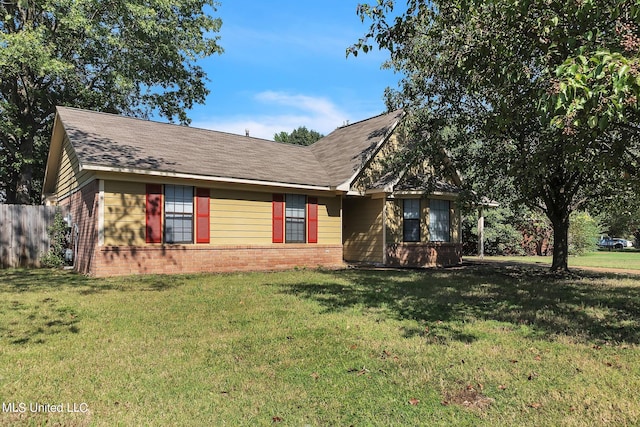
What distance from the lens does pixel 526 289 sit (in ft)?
35.0

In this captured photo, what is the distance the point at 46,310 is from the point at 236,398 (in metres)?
5.53

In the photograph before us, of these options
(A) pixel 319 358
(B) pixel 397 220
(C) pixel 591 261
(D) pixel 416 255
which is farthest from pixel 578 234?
(A) pixel 319 358

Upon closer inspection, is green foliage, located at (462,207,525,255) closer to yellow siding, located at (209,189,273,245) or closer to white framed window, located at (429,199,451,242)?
white framed window, located at (429,199,451,242)

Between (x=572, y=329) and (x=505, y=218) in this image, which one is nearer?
(x=572, y=329)

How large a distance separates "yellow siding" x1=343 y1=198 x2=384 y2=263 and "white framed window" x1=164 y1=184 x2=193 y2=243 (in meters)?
7.57

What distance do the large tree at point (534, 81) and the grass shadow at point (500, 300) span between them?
2.61 m

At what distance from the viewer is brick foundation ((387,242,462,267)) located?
17.2 meters

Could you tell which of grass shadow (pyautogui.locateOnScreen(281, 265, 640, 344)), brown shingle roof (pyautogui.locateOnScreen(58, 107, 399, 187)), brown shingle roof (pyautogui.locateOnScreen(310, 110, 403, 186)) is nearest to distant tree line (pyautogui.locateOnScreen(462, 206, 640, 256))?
brown shingle roof (pyautogui.locateOnScreen(310, 110, 403, 186))

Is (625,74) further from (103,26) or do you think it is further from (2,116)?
(2,116)

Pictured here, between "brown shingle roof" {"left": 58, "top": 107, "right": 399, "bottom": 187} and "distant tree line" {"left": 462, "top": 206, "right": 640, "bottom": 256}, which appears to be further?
"distant tree line" {"left": 462, "top": 206, "right": 640, "bottom": 256}

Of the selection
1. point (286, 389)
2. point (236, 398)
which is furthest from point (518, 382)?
point (236, 398)

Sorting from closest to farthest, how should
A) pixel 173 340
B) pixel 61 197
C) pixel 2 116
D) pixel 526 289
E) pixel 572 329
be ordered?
pixel 173 340, pixel 572 329, pixel 526 289, pixel 61 197, pixel 2 116

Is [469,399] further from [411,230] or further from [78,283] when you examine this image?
[411,230]

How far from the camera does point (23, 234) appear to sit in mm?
15422
